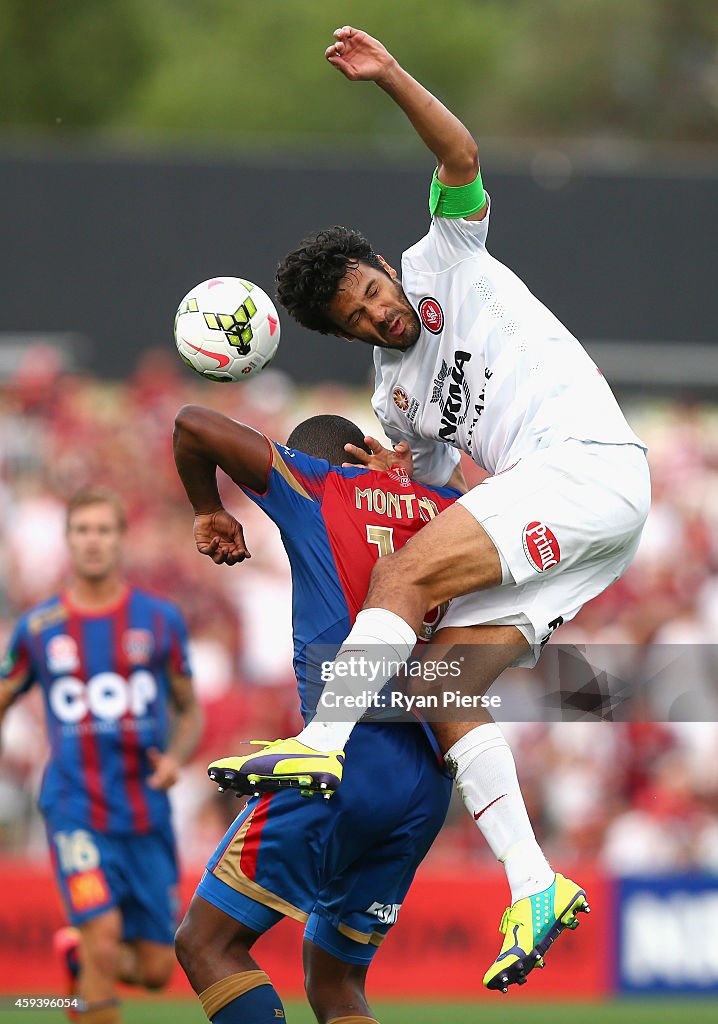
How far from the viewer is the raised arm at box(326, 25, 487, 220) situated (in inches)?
208

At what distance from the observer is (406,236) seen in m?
14.6

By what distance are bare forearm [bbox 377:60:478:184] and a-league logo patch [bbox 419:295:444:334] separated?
433 mm

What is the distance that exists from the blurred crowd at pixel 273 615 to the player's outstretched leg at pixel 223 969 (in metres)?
5.22

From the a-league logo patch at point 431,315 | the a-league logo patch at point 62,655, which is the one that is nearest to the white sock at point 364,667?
the a-league logo patch at point 431,315

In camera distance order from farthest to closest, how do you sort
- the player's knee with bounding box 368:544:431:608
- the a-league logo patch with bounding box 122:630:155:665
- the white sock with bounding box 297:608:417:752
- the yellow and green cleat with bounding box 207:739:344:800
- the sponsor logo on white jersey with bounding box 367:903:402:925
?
the a-league logo patch with bounding box 122:630:155:665, the sponsor logo on white jersey with bounding box 367:903:402:925, the player's knee with bounding box 368:544:431:608, the white sock with bounding box 297:608:417:752, the yellow and green cleat with bounding box 207:739:344:800

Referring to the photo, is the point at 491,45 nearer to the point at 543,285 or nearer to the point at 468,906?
the point at 543,285

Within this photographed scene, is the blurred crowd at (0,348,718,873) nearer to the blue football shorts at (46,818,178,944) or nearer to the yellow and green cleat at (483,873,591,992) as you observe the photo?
the blue football shorts at (46,818,178,944)

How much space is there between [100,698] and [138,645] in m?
0.33

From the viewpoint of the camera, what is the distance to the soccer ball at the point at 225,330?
5559mm

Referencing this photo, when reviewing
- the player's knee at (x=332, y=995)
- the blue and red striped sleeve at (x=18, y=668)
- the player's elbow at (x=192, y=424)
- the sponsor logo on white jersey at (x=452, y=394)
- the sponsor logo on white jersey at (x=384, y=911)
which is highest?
the sponsor logo on white jersey at (x=452, y=394)

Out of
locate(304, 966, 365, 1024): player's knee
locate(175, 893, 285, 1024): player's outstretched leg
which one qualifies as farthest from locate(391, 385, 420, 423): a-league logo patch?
locate(304, 966, 365, 1024): player's knee

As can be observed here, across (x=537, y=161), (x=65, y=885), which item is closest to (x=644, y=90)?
(x=537, y=161)

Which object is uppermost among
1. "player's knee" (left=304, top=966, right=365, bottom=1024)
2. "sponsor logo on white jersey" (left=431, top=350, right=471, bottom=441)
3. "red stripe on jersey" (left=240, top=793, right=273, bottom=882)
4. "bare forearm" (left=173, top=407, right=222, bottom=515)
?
"sponsor logo on white jersey" (left=431, top=350, right=471, bottom=441)

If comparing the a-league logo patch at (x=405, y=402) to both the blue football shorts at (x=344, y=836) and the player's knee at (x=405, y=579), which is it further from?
the blue football shorts at (x=344, y=836)
